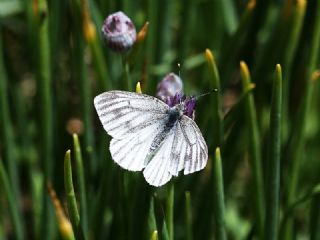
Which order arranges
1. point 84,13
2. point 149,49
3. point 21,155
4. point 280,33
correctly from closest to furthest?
point 84,13 < point 280,33 < point 149,49 < point 21,155

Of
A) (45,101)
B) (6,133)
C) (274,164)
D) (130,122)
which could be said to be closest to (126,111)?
(130,122)

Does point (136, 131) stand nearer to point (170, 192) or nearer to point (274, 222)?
point (170, 192)

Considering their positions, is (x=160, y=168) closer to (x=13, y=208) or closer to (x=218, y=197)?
(x=218, y=197)

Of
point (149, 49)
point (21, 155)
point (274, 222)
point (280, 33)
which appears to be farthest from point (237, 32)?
point (21, 155)

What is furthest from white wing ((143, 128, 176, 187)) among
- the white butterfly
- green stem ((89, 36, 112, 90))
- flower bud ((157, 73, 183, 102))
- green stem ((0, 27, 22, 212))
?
green stem ((0, 27, 22, 212))

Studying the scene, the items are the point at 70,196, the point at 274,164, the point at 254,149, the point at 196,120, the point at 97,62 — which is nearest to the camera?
the point at 70,196

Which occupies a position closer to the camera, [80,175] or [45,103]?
[80,175]

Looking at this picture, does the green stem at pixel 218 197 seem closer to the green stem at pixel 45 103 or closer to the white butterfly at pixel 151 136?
the white butterfly at pixel 151 136
